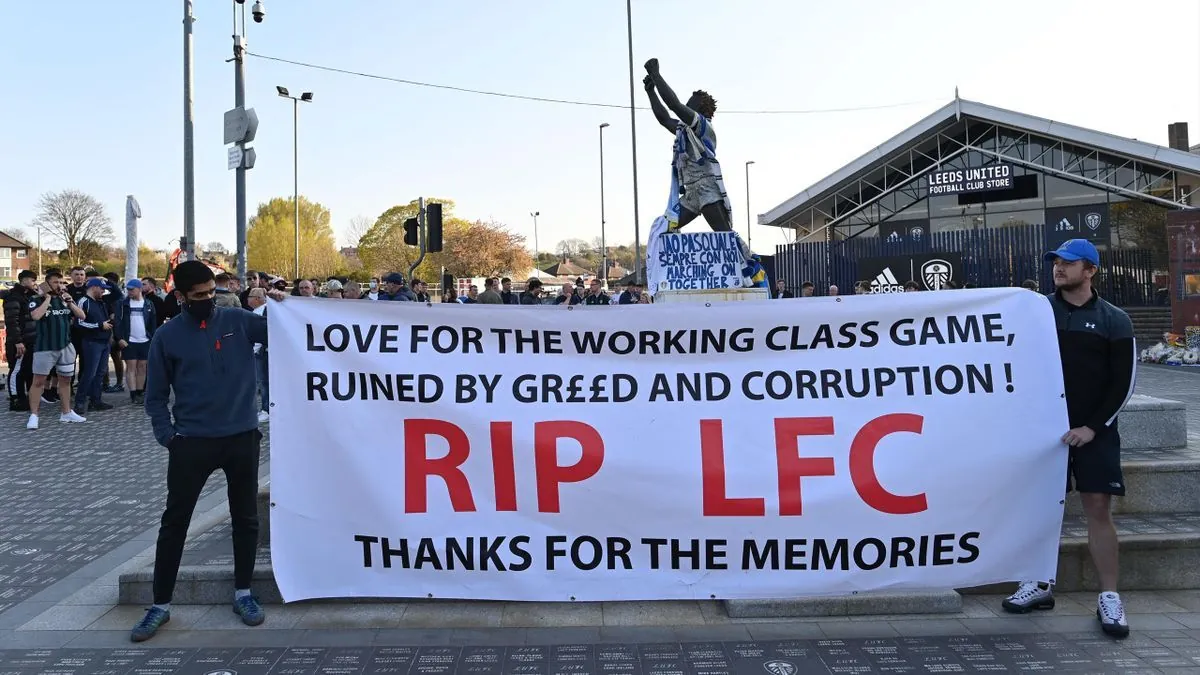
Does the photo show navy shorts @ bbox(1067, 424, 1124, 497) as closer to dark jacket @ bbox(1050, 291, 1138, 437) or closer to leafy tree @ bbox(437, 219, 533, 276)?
dark jacket @ bbox(1050, 291, 1138, 437)

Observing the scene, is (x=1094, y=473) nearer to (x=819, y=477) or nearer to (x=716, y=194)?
(x=819, y=477)

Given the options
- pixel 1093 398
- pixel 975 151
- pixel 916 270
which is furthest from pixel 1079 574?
pixel 975 151

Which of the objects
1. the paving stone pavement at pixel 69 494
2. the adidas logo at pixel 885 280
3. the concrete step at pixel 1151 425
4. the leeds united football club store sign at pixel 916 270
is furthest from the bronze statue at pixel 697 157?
the adidas logo at pixel 885 280

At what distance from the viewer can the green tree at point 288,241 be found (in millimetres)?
Result: 70375

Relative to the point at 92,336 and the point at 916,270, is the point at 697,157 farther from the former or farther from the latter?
the point at 916,270

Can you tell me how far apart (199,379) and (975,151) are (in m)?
33.0

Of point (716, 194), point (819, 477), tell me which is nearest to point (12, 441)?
point (716, 194)

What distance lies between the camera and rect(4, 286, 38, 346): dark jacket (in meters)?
11.5

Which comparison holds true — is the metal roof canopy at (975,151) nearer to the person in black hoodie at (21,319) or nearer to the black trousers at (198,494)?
the person in black hoodie at (21,319)

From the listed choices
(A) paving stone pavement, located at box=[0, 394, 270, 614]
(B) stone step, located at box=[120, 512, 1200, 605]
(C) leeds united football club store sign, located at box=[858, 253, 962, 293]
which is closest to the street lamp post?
(A) paving stone pavement, located at box=[0, 394, 270, 614]

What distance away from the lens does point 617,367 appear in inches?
176

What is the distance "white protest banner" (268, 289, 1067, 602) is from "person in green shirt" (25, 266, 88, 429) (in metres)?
8.48

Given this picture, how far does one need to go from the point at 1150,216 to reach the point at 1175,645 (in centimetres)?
3040

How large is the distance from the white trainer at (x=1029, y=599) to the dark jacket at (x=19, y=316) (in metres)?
11.8
